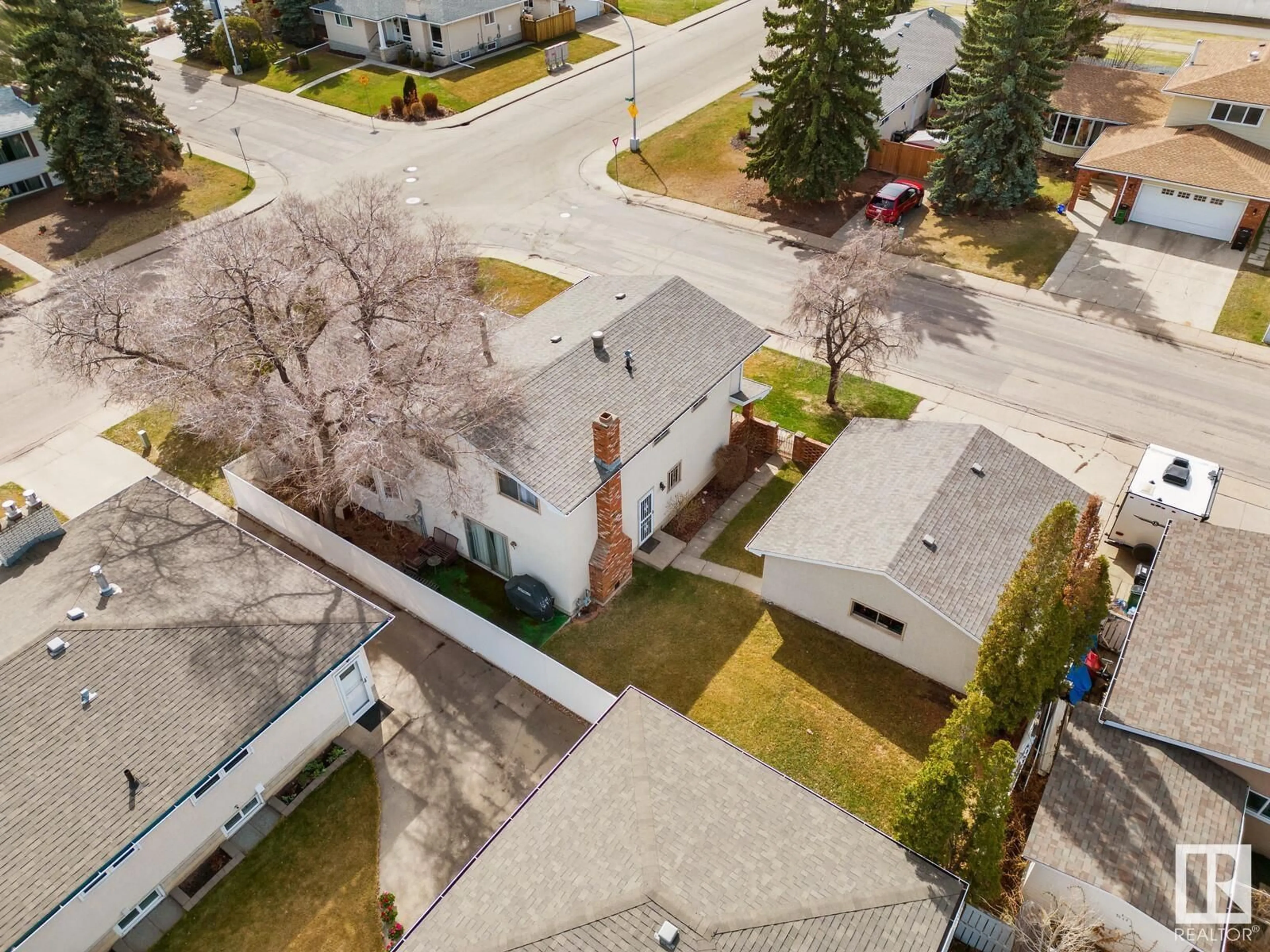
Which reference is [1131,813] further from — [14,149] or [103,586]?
[14,149]

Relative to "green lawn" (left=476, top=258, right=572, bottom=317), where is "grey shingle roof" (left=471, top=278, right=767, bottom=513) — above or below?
above

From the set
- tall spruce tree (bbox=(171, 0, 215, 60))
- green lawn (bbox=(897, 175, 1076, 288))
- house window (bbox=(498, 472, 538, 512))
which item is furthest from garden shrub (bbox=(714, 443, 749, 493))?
tall spruce tree (bbox=(171, 0, 215, 60))

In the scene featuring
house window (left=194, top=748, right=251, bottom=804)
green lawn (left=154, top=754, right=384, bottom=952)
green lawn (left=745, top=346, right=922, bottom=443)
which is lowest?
green lawn (left=154, top=754, right=384, bottom=952)

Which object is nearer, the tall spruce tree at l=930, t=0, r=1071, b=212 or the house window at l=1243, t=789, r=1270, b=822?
the house window at l=1243, t=789, r=1270, b=822

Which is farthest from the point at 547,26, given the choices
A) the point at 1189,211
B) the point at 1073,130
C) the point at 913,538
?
the point at 913,538

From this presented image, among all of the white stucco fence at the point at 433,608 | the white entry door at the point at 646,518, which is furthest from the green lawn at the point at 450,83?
the white entry door at the point at 646,518

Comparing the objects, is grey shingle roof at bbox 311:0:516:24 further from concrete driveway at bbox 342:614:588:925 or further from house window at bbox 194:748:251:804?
house window at bbox 194:748:251:804

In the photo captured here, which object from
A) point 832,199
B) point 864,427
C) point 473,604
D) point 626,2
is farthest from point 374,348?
point 626,2

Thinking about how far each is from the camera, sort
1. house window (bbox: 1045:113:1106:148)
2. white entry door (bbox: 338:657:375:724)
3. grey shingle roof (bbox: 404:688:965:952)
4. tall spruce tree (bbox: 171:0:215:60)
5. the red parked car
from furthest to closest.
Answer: tall spruce tree (bbox: 171:0:215:60), house window (bbox: 1045:113:1106:148), the red parked car, white entry door (bbox: 338:657:375:724), grey shingle roof (bbox: 404:688:965:952)
